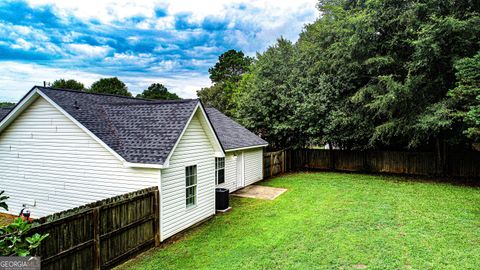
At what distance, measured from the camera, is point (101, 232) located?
5.82m

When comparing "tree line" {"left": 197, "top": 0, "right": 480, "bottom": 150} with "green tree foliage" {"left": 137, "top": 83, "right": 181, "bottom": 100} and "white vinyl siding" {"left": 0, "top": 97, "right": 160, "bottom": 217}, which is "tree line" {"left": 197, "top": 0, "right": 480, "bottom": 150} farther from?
"green tree foliage" {"left": 137, "top": 83, "right": 181, "bottom": 100}

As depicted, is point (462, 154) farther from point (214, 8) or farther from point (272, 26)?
point (214, 8)

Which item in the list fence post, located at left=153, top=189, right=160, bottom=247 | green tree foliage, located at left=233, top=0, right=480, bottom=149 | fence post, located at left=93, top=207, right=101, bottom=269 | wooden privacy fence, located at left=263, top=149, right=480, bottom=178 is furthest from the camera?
wooden privacy fence, located at left=263, top=149, right=480, bottom=178

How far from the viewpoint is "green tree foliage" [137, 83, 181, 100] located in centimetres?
5894

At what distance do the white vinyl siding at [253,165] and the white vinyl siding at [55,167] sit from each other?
8127 millimetres

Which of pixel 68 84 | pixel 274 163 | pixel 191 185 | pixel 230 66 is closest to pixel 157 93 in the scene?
pixel 230 66

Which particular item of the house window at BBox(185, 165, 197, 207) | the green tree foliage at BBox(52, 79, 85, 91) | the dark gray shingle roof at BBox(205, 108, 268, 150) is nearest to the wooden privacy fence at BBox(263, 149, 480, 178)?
the dark gray shingle roof at BBox(205, 108, 268, 150)

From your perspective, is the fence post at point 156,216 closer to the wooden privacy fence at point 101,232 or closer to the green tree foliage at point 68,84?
the wooden privacy fence at point 101,232

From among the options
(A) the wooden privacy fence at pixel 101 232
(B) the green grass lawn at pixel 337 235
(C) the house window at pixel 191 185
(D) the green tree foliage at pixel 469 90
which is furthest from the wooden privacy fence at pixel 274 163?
(A) the wooden privacy fence at pixel 101 232

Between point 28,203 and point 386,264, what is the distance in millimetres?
10775

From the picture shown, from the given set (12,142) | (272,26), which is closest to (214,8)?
(272,26)

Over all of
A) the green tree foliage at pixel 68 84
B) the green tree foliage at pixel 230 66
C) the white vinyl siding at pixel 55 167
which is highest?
the green tree foliage at pixel 230 66

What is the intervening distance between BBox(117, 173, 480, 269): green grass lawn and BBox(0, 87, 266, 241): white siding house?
1.18 metres

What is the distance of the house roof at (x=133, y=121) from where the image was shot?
7.49 metres
